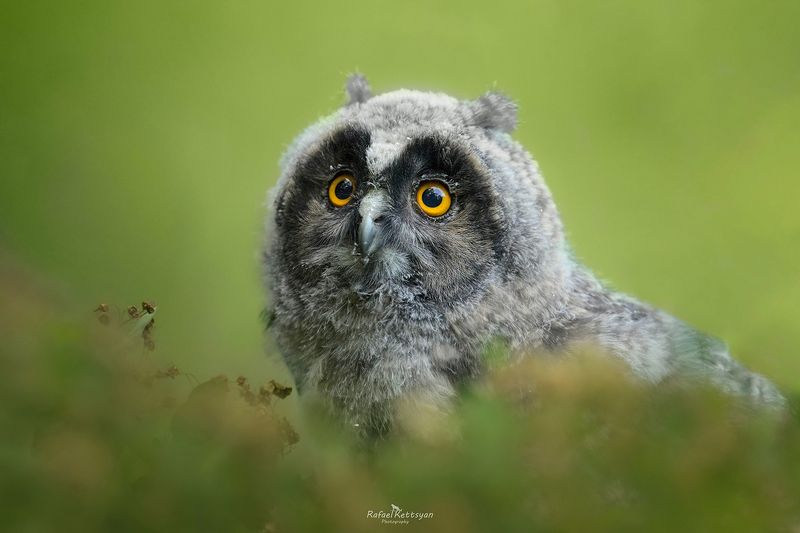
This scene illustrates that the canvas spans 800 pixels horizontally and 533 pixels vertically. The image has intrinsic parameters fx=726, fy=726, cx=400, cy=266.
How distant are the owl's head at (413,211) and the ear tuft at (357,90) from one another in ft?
0.53

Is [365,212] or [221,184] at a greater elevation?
[221,184]

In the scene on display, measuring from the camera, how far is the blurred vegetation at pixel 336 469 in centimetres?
55

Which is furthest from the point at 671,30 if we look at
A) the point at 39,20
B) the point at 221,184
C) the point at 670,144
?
the point at 39,20

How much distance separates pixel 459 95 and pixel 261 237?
2.58ft

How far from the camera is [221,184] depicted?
2568mm

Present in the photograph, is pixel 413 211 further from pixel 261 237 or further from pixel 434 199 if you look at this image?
pixel 261 237

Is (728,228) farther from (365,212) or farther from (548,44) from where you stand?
(365,212)

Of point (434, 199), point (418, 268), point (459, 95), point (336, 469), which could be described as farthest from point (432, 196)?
point (336, 469)

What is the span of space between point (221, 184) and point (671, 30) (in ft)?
5.46

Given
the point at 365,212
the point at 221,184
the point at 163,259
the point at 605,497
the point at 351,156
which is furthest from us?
the point at 221,184

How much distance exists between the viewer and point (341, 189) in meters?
1.90

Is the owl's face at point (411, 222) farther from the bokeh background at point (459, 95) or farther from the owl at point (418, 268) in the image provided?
the bokeh background at point (459, 95)

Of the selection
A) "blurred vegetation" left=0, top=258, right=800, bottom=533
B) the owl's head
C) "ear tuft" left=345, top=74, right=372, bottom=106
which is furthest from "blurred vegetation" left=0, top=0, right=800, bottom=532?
the owl's head

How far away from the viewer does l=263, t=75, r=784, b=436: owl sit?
1.71 metres
